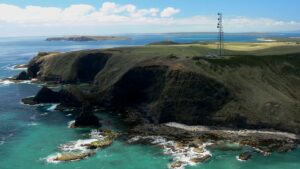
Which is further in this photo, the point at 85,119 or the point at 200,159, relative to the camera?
the point at 85,119

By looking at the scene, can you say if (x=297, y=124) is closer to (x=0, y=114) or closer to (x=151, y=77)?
(x=151, y=77)

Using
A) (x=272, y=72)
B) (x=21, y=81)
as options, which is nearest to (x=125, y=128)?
(x=272, y=72)

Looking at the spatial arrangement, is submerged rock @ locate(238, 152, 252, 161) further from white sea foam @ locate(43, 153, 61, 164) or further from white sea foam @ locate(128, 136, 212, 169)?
white sea foam @ locate(43, 153, 61, 164)

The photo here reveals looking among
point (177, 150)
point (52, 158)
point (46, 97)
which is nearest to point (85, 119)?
point (52, 158)

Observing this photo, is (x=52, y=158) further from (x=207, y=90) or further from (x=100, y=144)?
(x=207, y=90)

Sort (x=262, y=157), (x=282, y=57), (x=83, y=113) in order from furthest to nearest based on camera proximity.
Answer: (x=282, y=57) < (x=83, y=113) < (x=262, y=157)

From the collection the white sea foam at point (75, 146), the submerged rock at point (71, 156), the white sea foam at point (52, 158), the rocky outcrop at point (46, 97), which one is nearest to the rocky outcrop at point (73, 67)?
the rocky outcrop at point (46, 97)

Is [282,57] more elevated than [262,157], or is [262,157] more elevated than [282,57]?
[282,57]

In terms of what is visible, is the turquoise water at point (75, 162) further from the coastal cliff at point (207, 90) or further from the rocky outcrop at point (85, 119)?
the coastal cliff at point (207, 90)
